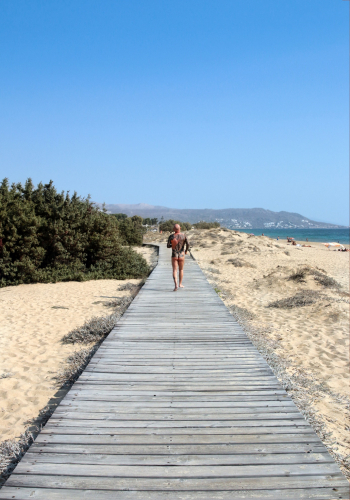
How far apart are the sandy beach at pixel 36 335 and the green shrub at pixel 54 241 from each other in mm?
763

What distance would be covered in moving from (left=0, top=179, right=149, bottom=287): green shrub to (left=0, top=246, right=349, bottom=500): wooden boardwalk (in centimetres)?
979

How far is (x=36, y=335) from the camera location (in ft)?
23.8

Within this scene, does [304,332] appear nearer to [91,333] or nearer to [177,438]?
[91,333]

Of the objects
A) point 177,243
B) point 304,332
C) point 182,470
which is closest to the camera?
point 182,470

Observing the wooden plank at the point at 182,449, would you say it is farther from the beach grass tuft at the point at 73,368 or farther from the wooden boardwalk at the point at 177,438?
the beach grass tuft at the point at 73,368

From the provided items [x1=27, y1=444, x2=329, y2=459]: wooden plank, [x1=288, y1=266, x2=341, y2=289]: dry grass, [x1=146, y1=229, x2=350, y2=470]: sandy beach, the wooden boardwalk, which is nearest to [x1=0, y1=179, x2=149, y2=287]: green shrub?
[x1=146, y1=229, x2=350, y2=470]: sandy beach

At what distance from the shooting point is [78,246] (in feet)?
45.8

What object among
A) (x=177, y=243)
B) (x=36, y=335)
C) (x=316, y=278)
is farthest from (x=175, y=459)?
(x=316, y=278)

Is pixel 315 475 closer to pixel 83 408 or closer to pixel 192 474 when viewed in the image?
pixel 192 474

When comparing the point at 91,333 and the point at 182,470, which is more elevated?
the point at 182,470

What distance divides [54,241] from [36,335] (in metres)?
7.02

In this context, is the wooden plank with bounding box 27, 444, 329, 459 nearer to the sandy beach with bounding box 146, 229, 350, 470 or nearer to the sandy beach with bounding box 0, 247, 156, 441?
the sandy beach with bounding box 146, 229, 350, 470

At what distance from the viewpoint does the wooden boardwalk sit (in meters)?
2.22

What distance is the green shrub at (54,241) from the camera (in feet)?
42.7
